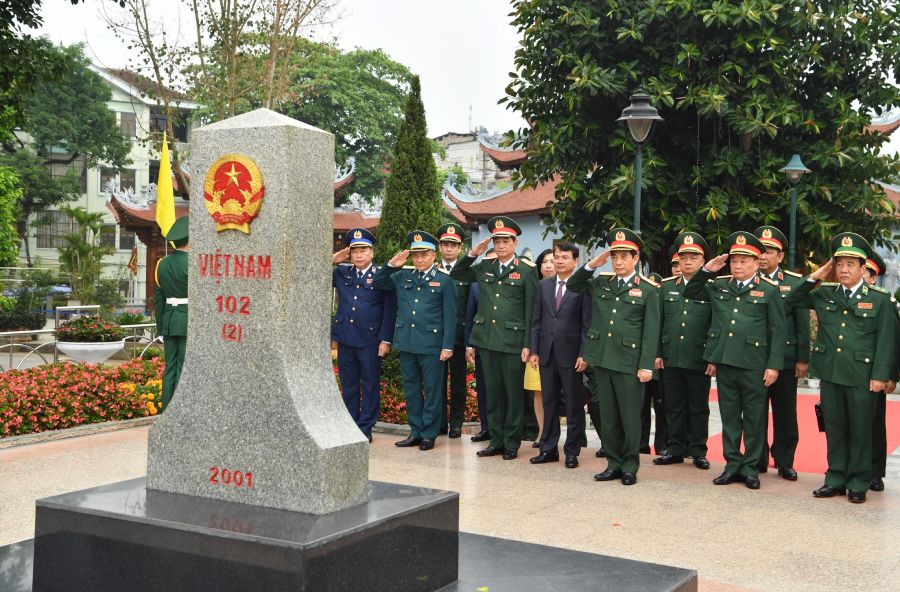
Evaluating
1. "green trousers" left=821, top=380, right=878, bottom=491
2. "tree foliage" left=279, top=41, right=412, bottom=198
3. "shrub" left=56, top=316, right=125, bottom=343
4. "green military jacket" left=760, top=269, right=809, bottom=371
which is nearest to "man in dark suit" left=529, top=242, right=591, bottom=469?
"green military jacket" left=760, top=269, right=809, bottom=371

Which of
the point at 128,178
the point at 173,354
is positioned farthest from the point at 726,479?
the point at 128,178

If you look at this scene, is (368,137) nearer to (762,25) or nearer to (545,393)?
(762,25)

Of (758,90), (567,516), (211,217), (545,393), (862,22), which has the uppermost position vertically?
(862,22)

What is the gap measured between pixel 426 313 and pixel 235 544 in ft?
14.8

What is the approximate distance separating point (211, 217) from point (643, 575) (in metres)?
2.65

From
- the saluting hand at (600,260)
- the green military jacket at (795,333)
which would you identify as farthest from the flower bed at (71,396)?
the green military jacket at (795,333)

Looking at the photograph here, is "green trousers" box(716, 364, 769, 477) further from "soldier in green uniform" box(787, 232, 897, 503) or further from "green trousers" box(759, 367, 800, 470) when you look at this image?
"soldier in green uniform" box(787, 232, 897, 503)

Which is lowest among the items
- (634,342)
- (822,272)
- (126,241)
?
(634,342)

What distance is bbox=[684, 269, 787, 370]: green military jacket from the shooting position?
7246 mm

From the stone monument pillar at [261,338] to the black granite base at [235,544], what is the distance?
155 mm

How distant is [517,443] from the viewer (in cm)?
824

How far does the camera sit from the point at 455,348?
29.8 ft

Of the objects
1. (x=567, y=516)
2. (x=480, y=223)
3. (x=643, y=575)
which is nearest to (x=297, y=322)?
(x=643, y=575)

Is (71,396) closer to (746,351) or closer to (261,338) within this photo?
(261,338)
